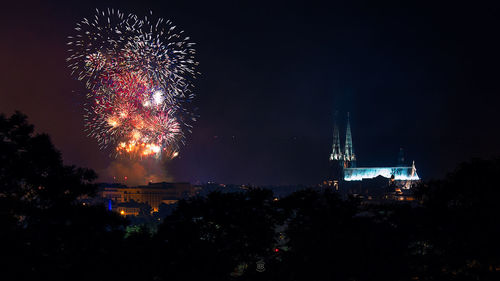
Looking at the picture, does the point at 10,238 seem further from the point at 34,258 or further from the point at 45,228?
the point at 45,228

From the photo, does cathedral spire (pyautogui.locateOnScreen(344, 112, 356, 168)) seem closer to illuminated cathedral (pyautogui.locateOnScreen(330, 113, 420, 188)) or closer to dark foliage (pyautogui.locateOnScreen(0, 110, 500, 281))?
illuminated cathedral (pyautogui.locateOnScreen(330, 113, 420, 188))

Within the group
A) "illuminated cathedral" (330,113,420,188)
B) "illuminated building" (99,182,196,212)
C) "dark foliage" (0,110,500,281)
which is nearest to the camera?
"dark foliage" (0,110,500,281)

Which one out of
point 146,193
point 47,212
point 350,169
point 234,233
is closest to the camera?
point 47,212

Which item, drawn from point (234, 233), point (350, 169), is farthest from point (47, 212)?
point (350, 169)

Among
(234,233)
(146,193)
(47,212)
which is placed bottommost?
(146,193)

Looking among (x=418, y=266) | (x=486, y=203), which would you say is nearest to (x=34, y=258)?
(x=418, y=266)

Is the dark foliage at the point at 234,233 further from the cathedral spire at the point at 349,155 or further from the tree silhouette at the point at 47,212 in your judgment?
the cathedral spire at the point at 349,155

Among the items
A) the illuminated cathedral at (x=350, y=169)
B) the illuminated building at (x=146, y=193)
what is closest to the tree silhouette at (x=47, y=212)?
the illuminated building at (x=146, y=193)

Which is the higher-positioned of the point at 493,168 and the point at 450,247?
the point at 493,168

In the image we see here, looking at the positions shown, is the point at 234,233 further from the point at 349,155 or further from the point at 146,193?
the point at 349,155

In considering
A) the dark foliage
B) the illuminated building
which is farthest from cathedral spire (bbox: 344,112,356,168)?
the dark foliage

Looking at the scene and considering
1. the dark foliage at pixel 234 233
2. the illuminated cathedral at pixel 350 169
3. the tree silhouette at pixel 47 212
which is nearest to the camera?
the tree silhouette at pixel 47 212
